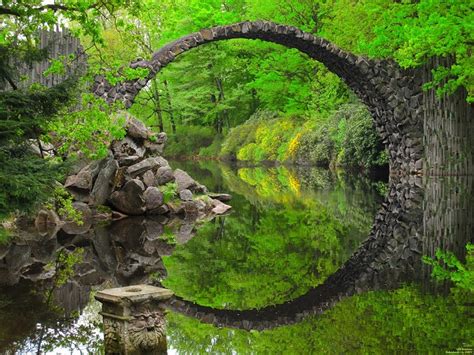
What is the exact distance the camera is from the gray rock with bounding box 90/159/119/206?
14.6 m

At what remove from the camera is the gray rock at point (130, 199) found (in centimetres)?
1443

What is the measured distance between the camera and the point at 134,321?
4.79 m

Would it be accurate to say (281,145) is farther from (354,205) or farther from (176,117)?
(354,205)

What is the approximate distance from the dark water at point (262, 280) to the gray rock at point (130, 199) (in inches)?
20.7

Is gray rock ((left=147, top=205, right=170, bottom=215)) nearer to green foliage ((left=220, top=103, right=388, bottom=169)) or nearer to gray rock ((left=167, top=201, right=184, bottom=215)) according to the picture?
gray rock ((left=167, top=201, right=184, bottom=215))

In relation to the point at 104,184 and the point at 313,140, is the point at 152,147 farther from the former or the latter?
the point at 313,140

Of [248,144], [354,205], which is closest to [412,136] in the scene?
[354,205]

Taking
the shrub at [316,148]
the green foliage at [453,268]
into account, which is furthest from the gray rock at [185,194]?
the shrub at [316,148]

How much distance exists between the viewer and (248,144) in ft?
146

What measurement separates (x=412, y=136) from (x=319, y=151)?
42.6 ft

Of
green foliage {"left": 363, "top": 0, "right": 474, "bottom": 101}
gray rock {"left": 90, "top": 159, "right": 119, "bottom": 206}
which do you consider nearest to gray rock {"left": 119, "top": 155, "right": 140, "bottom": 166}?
gray rock {"left": 90, "top": 159, "right": 119, "bottom": 206}

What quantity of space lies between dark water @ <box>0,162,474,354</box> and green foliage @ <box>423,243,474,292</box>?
157 mm

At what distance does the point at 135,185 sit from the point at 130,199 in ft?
1.69

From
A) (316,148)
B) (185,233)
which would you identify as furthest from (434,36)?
(316,148)
